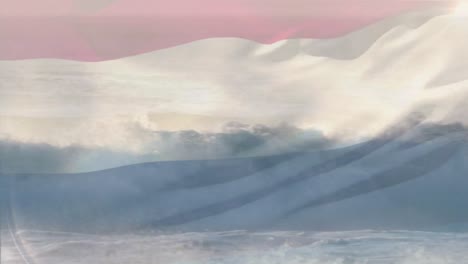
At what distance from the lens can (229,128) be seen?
106 centimetres

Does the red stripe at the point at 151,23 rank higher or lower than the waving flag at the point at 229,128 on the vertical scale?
higher

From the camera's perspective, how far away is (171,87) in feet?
3.46

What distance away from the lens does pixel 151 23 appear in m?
1.06

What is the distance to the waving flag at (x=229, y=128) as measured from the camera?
104cm

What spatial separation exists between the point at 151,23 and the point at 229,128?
256 mm

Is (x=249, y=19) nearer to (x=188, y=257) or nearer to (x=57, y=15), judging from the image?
(x=57, y=15)

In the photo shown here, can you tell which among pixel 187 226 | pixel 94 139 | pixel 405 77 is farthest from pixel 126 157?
pixel 405 77

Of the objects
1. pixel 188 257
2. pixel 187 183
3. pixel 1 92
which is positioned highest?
pixel 1 92

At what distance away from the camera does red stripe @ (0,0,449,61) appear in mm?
1052

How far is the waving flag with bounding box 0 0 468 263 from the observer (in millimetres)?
1040

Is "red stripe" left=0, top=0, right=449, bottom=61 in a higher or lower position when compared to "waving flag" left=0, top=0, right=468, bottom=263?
higher

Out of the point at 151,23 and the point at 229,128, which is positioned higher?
the point at 151,23

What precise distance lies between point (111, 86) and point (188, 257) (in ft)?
1.18

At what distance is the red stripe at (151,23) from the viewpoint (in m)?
1.05
